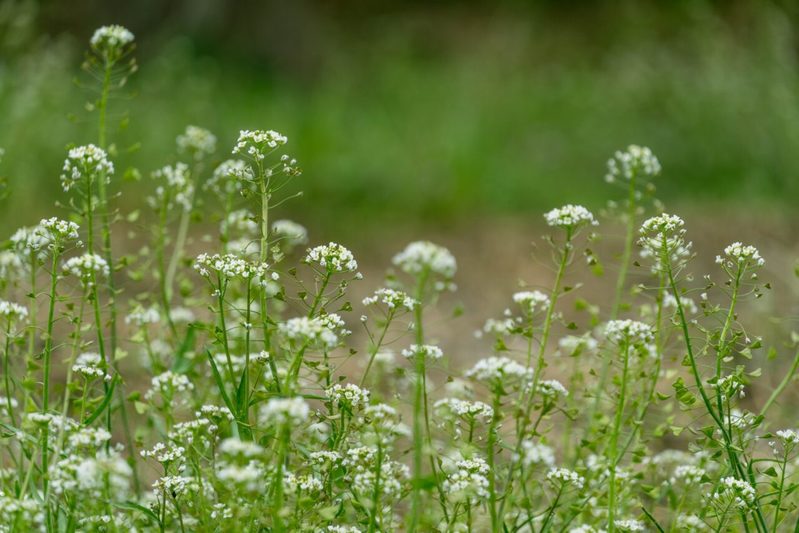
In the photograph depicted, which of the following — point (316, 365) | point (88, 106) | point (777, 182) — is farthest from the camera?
point (777, 182)

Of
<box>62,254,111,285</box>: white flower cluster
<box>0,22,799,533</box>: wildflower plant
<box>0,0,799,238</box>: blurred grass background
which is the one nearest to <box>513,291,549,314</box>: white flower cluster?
<box>0,22,799,533</box>: wildflower plant

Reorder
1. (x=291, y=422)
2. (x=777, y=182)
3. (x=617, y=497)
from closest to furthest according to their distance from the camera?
(x=291, y=422) → (x=617, y=497) → (x=777, y=182)

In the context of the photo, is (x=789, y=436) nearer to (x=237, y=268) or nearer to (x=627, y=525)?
(x=627, y=525)

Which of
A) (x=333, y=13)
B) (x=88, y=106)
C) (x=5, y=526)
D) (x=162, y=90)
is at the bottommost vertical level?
(x=5, y=526)

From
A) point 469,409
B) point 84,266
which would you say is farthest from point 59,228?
point 469,409

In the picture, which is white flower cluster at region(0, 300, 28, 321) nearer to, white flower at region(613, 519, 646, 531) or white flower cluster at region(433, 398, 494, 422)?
white flower cluster at region(433, 398, 494, 422)

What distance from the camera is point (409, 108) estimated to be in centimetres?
780

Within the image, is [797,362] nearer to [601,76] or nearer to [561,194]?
[561,194]

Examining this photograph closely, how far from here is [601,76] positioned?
31.2 feet

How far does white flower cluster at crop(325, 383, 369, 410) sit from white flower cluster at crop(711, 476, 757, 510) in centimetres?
66

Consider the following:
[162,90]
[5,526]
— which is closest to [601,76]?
[162,90]

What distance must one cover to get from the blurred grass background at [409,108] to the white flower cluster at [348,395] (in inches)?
97.2

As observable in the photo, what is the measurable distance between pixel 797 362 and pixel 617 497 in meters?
0.44

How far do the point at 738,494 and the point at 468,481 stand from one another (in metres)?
0.48
